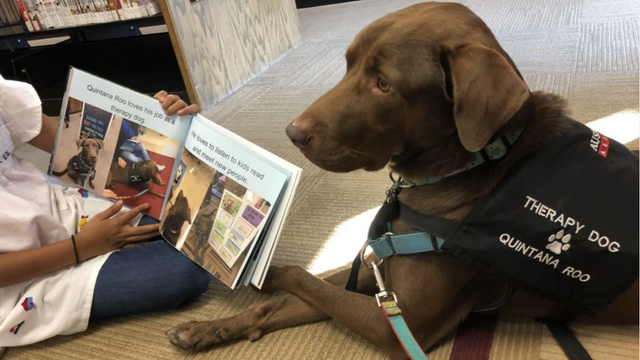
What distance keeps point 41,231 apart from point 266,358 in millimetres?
798

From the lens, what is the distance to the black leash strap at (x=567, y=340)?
1.20m

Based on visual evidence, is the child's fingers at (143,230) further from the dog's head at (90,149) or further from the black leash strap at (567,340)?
A: the black leash strap at (567,340)

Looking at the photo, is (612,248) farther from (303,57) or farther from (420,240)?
(303,57)

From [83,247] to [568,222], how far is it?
1334 millimetres

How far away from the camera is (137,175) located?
1.69m

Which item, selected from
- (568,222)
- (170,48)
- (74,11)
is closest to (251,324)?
(568,222)

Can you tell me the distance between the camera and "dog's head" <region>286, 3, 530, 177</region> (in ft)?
3.18

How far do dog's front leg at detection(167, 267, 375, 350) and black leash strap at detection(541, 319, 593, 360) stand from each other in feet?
1.99

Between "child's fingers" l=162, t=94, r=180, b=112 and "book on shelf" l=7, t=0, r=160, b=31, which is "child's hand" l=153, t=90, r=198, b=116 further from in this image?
"book on shelf" l=7, t=0, r=160, b=31

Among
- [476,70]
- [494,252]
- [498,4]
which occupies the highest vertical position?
[476,70]

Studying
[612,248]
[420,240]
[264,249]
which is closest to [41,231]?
[264,249]

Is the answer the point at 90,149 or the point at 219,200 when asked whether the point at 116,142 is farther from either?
the point at 219,200

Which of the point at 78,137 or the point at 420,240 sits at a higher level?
the point at 78,137

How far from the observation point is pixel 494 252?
42.7 inches
